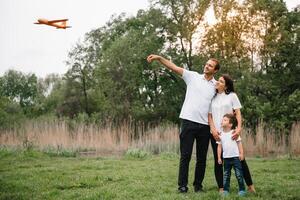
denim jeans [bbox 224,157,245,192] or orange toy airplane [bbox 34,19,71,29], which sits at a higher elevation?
orange toy airplane [bbox 34,19,71,29]

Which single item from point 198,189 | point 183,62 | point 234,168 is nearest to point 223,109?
point 234,168

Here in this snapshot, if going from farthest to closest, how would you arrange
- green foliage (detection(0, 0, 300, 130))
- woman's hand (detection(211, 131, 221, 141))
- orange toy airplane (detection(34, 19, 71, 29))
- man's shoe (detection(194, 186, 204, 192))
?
green foliage (detection(0, 0, 300, 130))
orange toy airplane (detection(34, 19, 71, 29))
man's shoe (detection(194, 186, 204, 192))
woman's hand (detection(211, 131, 221, 141))

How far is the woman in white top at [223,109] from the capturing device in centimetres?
582

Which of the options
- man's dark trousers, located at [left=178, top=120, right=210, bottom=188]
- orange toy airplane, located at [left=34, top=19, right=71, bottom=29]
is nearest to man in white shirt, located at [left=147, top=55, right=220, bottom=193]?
man's dark trousers, located at [left=178, top=120, right=210, bottom=188]

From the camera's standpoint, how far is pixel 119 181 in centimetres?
738

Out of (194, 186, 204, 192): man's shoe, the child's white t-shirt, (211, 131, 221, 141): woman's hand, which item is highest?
(211, 131, 221, 141): woman's hand

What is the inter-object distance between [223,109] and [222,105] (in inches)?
2.3

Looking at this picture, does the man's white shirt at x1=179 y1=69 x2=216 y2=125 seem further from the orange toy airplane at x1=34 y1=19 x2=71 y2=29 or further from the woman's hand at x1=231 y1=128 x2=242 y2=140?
the orange toy airplane at x1=34 y1=19 x2=71 y2=29

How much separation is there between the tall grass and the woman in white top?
25.5 feet

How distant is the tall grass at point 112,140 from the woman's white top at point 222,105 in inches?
312

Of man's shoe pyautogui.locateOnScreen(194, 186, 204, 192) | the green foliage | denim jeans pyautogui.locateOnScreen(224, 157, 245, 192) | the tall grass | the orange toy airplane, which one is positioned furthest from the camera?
the green foliage

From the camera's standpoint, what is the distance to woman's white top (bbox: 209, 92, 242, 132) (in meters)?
5.82

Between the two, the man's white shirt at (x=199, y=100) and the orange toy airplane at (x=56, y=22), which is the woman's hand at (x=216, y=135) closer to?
the man's white shirt at (x=199, y=100)

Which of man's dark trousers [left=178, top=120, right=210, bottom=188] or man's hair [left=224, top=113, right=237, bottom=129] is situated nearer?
man's hair [left=224, top=113, right=237, bottom=129]
